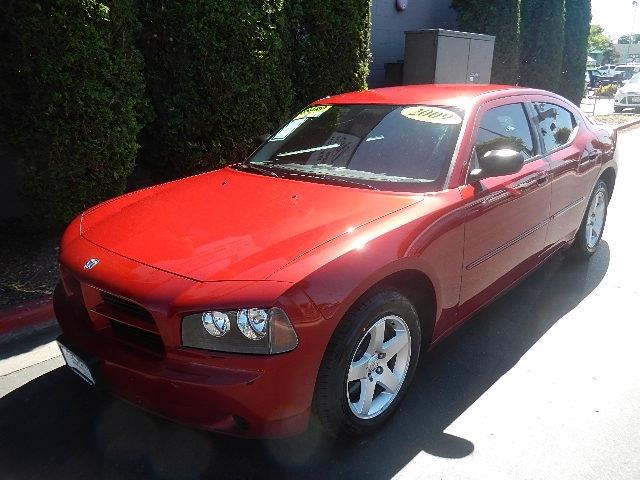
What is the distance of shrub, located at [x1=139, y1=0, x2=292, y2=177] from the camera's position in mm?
5469

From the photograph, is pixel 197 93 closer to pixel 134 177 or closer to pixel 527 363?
pixel 134 177

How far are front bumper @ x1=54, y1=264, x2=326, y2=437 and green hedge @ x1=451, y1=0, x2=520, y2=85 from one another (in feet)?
35.5

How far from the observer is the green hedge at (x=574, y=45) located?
14.3 metres

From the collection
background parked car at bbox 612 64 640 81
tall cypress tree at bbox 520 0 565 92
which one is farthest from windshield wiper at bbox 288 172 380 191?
background parked car at bbox 612 64 640 81

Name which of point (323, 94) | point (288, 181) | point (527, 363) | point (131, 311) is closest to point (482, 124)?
point (288, 181)

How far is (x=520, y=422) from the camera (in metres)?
2.73

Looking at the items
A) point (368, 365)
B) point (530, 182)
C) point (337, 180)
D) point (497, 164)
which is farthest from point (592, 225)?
point (368, 365)

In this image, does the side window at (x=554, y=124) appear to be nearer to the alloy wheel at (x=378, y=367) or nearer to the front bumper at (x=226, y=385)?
the alloy wheel at (x=378, y=367)

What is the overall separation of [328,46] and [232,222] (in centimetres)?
509

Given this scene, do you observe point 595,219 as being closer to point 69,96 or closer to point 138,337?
point 138,337

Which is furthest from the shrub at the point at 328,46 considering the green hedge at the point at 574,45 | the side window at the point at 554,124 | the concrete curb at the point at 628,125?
the concrete curb at the point at 628,125

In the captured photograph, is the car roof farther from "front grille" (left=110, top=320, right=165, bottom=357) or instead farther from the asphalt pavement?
"front grille" (left=110, top=320, right=165, bottom=357)

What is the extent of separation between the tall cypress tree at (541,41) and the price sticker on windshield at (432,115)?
10.8 metres

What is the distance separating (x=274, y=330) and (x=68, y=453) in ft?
4.14
